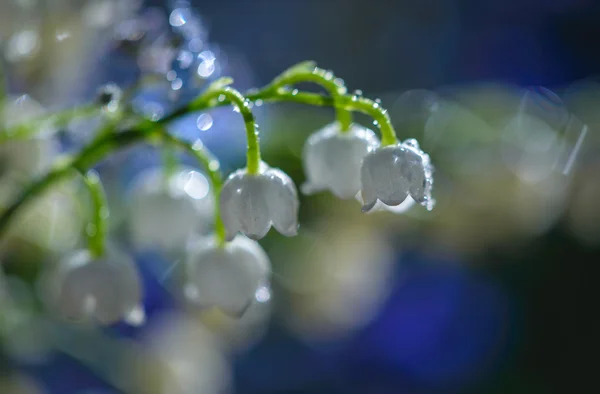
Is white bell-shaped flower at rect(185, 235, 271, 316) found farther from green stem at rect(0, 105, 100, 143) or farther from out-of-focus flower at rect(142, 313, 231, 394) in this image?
out-of-focus flower at rect(142, 313, 231, 394)

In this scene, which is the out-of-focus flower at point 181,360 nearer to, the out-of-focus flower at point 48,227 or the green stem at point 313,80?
the out-of-focus flower at point 48,227

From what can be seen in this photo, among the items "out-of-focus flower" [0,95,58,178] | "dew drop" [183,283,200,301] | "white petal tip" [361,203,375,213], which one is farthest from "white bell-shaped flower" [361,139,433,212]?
"out-of-focus flower" [0,95,58,178]

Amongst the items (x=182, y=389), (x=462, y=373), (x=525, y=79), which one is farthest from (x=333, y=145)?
(x=525, y=79)

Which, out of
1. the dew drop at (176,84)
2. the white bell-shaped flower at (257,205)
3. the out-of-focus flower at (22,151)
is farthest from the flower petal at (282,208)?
the out-of-focus flower at (22,151)

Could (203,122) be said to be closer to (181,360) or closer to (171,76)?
(171,76)

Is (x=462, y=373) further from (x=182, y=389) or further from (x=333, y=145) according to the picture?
(x=333, y=145)

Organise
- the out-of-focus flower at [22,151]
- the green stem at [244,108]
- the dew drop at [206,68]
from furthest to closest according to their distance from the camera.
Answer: the out-of-focus flower at [22,151] < the dew drop at [206,68] < the green stem at [244,108]
